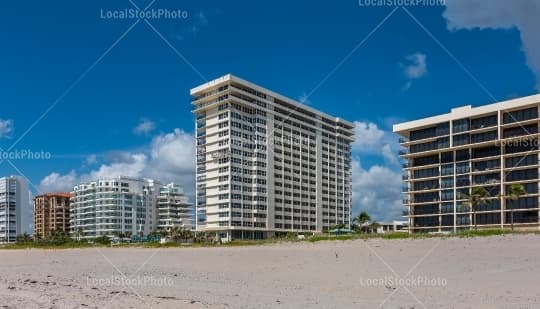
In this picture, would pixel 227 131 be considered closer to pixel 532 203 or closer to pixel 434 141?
pixel 434 141

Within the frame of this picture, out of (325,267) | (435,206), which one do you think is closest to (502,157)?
(435,206)

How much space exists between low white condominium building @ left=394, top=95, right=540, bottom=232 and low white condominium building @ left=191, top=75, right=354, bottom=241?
1322 inches

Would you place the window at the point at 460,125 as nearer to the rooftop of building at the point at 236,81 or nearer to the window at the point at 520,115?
the window at the point at 520,115

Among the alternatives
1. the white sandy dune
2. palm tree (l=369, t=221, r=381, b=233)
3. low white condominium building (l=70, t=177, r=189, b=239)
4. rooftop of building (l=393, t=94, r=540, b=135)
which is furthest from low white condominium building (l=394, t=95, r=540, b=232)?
low white condominium building (l=70, t=177, r=189, b=239)

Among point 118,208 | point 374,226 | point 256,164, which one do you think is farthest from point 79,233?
point 374,226

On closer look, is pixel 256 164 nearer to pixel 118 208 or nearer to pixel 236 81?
pixel 236 81

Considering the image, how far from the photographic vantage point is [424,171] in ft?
311

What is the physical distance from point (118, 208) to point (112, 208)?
235 centimetres

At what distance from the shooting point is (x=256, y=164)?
381 ft

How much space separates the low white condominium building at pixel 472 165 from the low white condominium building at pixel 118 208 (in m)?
108

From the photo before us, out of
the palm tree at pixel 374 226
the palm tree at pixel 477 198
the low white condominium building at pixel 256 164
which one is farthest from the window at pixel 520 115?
the low white condominium building at pixel 256 164

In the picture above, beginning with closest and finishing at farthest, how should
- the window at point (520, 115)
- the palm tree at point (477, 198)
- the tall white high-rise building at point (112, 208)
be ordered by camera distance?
the palm tree at point (477, 198), the window at point (520, 115), the tall white high-rise building at point (112, 208)

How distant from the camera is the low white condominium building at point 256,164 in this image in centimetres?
10969

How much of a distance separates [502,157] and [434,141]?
44.4 feet
